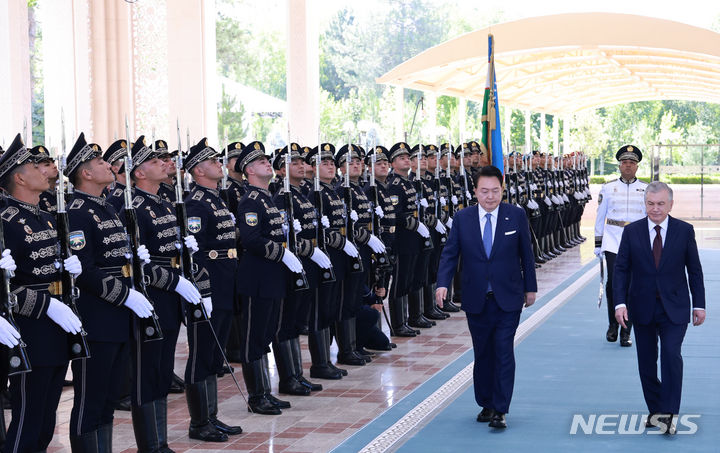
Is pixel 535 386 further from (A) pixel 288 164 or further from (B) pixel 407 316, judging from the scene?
(B) pixel 407 316

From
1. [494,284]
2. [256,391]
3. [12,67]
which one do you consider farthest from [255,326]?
[12,67]

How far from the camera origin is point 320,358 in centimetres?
794

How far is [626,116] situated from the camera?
203 feet

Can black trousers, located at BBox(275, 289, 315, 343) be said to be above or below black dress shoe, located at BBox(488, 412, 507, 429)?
above

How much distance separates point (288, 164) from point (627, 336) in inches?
145

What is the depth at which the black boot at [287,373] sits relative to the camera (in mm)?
7305

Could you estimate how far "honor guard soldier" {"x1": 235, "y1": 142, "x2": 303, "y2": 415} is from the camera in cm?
679

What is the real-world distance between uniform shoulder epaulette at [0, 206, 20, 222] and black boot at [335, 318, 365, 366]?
4083 mm

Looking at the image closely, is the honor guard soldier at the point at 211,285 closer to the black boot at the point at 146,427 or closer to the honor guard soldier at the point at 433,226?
the black boot at the point at 146,427

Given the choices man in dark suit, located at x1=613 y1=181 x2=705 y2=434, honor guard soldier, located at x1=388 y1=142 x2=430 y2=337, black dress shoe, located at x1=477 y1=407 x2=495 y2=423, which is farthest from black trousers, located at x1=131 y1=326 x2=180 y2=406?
honor guard soldier, located at x1=388 y1=142 x2=430 y2=337

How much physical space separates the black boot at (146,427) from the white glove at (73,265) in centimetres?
101

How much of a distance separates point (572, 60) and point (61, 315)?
60.0 feet

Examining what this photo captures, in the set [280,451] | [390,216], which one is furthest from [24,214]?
[390,216]

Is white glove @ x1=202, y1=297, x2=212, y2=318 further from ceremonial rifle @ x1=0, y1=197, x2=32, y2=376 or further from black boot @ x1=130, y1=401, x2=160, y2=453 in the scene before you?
ceremonial rifle @ x1=0, y1=197, x2=32, y2=376
